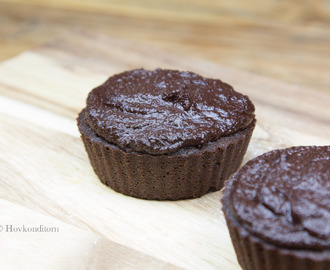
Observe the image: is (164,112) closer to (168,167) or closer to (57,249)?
(168,167)

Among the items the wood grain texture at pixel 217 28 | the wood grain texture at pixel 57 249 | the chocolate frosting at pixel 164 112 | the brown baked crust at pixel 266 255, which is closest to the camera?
the brown baked crust at pixel 266 255

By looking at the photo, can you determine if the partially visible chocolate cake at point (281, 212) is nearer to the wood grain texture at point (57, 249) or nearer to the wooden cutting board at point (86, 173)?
the wooden cutting board at point (86, 173)

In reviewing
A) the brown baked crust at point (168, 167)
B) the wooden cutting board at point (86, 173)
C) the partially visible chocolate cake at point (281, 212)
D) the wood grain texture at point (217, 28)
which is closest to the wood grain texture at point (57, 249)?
the wooden cutting board at point (86, 173)

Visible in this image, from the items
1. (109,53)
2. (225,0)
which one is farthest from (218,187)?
(225,0)

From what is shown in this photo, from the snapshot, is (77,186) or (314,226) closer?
(314,226)

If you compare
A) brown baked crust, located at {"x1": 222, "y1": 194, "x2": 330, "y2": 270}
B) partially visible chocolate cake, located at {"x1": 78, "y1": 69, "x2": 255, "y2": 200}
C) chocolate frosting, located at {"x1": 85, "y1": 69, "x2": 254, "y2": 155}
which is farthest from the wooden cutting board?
chocolate frosting, located at {"x1": 85, "y1": 69, "x2": 254, "y2": 155}

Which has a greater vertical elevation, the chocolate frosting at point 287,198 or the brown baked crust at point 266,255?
the chocolate frosting at point 287,198

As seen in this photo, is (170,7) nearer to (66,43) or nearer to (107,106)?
(66,43)
